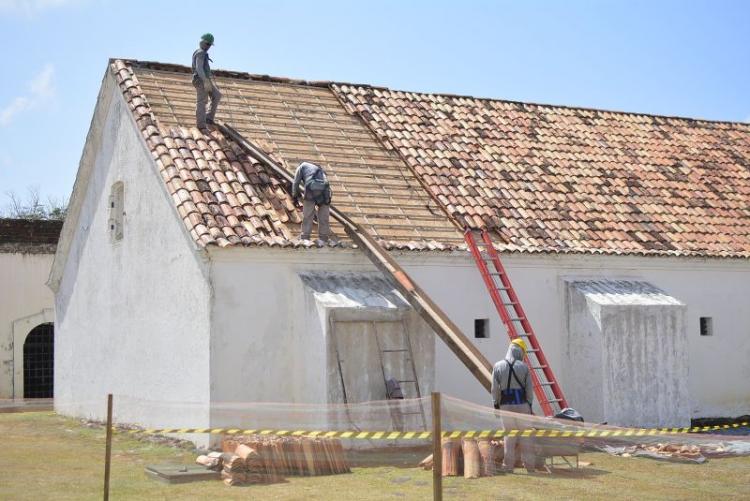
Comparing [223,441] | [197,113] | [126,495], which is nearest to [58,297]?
[197,113]

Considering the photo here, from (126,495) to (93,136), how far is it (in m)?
10.4

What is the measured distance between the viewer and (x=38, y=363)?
2858cm

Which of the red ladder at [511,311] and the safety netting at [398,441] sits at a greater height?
the red ladder at [511,311]

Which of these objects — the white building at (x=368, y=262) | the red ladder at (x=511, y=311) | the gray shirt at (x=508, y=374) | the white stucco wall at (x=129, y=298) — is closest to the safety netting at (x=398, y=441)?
the gray shirt at (x=508, y=374)

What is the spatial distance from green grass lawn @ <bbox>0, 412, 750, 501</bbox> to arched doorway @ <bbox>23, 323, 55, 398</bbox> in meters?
13.4

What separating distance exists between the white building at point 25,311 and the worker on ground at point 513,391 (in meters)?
18.3

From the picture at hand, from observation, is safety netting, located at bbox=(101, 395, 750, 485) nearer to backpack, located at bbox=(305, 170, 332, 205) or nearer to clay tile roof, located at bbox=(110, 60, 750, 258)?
clay tile roof, located at bbox=(110, 60, 750, 258)

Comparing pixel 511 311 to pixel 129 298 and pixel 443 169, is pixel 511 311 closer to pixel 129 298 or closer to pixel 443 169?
pixel 443 169

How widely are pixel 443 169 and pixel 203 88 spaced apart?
15.7 ft

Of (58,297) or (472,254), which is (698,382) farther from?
(58,297)

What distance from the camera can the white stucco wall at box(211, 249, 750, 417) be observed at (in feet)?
51.2

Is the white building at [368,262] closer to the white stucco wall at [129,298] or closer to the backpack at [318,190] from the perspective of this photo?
the white stucco wall at [129,298]

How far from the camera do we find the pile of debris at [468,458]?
12.9 metres

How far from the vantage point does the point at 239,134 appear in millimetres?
18672
